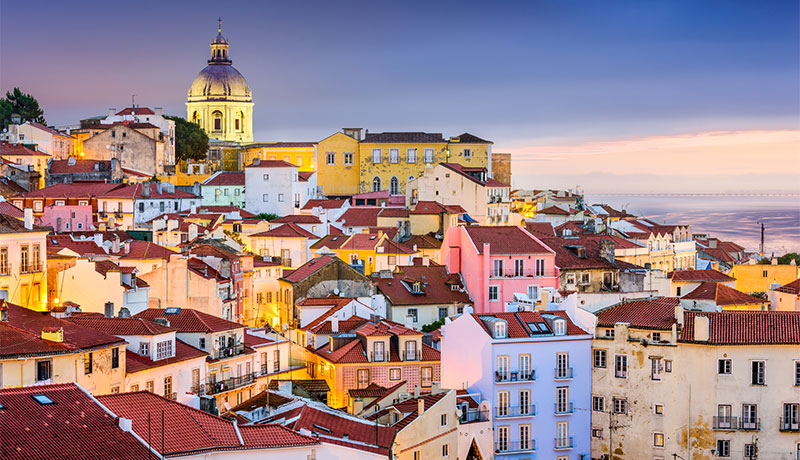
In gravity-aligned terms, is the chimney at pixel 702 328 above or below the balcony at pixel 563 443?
above

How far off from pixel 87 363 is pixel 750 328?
19.8m

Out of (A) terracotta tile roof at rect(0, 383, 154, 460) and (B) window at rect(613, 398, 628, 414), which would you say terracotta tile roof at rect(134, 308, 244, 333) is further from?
(A) terracotta tile roof at rect(0, 383, 154, 460)

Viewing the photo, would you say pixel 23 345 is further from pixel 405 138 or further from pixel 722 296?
pixel 405 138

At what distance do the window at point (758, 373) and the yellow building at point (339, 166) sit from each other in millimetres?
57842

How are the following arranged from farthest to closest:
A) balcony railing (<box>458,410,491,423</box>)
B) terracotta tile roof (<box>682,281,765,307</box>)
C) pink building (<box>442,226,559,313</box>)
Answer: pink building (<box>442,226,559,313</box>), terracotta tile roof (<box>682,281,765,307</box>), balcony railing (<box>458,410,491,423</box>)

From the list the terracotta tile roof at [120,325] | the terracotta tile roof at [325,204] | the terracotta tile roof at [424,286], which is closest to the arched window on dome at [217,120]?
the terracotta tile roof at [325,204]

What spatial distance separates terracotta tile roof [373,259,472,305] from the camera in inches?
2036

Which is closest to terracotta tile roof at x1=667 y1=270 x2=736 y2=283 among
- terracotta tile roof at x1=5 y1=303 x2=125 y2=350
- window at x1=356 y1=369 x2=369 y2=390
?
window at x1=356 y1=369 x2=369 y2=390

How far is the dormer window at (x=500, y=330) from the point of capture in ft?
124

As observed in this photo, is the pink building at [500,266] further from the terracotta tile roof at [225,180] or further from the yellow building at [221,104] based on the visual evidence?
the yellow building at [221,104]

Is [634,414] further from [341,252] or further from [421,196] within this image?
[421,196]

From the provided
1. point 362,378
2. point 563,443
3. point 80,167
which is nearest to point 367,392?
point 362,378

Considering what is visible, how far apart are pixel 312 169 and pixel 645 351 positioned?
6615 cm

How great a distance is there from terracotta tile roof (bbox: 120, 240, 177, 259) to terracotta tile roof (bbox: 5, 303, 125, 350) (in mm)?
19012
